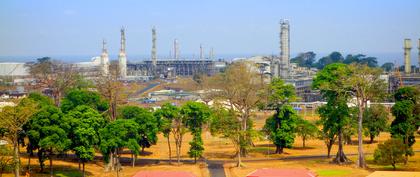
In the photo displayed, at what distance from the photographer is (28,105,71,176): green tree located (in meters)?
35.4

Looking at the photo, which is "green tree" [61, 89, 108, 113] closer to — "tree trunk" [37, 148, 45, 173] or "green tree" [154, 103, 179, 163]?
"green tree" [154, 103, 179, 163]

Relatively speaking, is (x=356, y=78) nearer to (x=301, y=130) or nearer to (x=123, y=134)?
(x=301, y=130)

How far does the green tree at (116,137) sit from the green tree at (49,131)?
311cm

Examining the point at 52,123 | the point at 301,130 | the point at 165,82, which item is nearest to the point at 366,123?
the point at 301,130

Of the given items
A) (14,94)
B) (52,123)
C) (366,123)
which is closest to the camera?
(52,123)

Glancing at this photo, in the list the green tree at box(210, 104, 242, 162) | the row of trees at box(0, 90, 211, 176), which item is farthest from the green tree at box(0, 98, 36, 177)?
the green tree at box(210, 104, 242, 162)

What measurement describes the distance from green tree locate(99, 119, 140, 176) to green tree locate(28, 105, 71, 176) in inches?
122

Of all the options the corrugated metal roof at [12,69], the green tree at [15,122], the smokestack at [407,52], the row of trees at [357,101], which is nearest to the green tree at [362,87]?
the row of trees at [357,101]

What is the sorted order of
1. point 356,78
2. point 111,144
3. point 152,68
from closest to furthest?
point 111,144 < point 356,78 < point 152,68

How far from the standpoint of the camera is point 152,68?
154m

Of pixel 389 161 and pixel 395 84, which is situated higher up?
pixel 395 84

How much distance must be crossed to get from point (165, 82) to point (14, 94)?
4716cm

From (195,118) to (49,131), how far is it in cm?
1161

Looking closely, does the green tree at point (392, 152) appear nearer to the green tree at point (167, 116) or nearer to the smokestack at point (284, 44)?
the green tree at point (167, 116)
